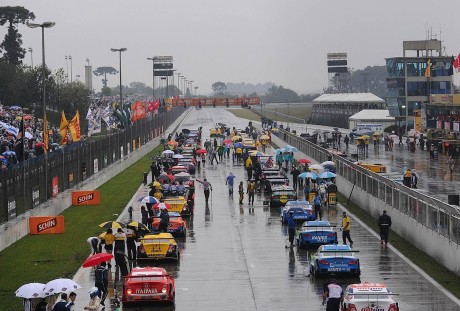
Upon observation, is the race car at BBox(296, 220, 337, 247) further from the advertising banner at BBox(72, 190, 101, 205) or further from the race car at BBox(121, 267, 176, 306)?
the advertising banner at BBox(72, 190, 101, 205)

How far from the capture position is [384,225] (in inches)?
1502

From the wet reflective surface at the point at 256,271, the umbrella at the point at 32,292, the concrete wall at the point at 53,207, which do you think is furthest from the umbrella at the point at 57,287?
the concrete wall at the point at 53,207

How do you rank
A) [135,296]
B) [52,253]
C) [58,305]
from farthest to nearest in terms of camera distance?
1. [52,253]
2. [135,296]
3. [58,305]

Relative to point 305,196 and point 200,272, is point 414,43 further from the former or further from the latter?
point 200,272

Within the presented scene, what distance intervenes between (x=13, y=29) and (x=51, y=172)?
5385 inches

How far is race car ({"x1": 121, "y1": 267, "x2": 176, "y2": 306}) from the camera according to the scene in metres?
26.6

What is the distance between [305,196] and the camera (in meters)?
54.6

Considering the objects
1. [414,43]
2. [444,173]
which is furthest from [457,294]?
[414,43]

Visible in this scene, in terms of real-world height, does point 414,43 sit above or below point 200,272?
above

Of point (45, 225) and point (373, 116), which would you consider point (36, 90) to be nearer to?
point (373, 116)

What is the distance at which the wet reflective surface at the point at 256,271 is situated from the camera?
90.3 feet

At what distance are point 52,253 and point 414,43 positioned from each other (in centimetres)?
11986

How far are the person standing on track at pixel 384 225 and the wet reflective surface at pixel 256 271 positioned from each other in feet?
1.09

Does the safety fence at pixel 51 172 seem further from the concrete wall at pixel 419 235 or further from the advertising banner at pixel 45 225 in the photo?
the concrete wall at pixel 419 235
